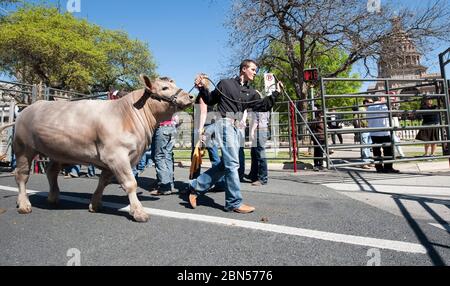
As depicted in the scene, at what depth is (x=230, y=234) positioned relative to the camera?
305 cm

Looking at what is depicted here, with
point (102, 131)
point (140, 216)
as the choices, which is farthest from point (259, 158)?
point (102, 131)

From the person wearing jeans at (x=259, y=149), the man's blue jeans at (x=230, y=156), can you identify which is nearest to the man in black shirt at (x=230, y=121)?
the man's blue jeans at (x=230, y=156)

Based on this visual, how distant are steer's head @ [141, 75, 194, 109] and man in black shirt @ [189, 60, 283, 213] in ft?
0.76

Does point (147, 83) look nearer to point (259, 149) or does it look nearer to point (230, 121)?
point (230, 121)

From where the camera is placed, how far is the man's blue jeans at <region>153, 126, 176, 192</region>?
539 cm

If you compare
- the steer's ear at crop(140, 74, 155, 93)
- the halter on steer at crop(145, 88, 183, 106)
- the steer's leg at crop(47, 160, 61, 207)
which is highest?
the steer's ear at crop(140, 74, 155, 93)

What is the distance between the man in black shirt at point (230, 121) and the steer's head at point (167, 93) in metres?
0.23

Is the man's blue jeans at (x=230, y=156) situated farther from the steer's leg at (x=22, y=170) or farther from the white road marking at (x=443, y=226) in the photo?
the steer's leg at (x=22, y=170)

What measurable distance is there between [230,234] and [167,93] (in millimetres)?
1899

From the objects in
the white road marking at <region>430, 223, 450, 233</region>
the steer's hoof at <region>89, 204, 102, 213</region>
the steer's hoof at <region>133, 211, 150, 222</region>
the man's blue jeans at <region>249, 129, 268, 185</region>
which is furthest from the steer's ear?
the white road marking at <region>430, 223, 450, 233</region>

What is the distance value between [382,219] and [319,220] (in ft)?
2.30

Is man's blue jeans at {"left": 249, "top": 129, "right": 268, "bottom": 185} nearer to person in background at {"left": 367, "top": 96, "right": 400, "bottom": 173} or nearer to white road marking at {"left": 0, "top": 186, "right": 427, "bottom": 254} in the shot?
white road marking at {"left": 0, "top": 186, "right": 427, "bottom": 254}
